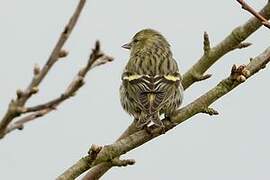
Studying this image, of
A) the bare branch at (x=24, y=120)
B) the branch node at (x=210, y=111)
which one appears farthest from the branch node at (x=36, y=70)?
the branch node at (x=210, y=111)

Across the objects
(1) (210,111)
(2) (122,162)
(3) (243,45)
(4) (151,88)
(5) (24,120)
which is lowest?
(4) (151,88)

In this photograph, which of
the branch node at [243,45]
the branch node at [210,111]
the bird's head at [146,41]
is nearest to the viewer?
the branch node at [210,111]

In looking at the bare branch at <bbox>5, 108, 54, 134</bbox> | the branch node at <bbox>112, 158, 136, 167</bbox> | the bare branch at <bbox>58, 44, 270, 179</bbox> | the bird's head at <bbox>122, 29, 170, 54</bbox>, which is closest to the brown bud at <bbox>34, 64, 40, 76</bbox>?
the bare branch at <bbox>5, 108, 54, 134</bbox>

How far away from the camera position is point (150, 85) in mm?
6445

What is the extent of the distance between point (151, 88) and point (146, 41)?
1547 mm

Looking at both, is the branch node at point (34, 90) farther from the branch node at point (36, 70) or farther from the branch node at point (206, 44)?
the branch node at point (206, 44)

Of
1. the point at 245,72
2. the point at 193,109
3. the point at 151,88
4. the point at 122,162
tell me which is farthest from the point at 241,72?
the point at 151,88

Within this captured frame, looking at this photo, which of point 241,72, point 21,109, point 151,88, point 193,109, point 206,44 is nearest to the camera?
point 21,109

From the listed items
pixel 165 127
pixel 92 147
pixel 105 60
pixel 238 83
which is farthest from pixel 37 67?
pixel 165 127

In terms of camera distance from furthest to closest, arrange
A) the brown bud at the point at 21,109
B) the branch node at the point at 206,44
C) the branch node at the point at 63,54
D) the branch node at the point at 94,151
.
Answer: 1. the branch node at the point at 206,44
2. the branch node at the point at 94,151
3. the branch node at the point at 63,54
4. the brown bud at the point at 21,109

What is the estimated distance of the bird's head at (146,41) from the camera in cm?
777

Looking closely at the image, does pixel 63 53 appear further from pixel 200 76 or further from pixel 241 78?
pixel 200 76

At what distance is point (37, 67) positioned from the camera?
2133 millimetres

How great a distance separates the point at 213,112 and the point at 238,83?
35 cm
